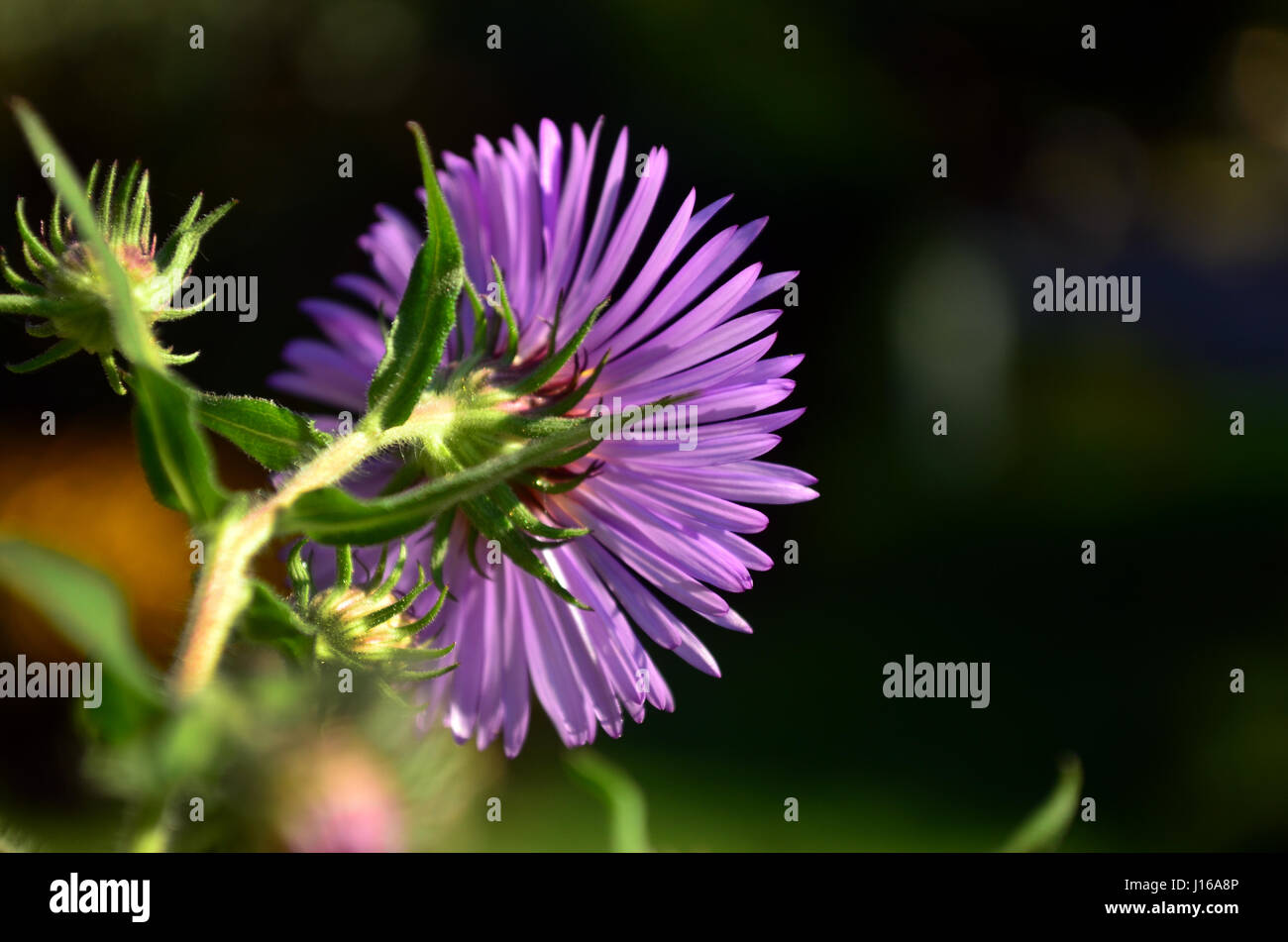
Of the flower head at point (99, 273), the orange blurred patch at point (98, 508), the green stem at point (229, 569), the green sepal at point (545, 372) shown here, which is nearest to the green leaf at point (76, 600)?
the green stem at point (229, 569)

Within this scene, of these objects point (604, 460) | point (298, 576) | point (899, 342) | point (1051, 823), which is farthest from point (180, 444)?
point (899, 342)

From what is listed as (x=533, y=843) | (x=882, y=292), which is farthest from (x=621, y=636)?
(x=882, y=292)

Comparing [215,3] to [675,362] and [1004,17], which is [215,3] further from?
[675,362]

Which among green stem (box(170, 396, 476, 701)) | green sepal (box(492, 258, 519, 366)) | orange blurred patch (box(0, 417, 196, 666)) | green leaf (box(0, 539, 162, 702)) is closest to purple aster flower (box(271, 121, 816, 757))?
green sepal (box(492, 258, 519, 366))

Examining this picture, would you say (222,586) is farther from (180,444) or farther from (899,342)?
(899,342)
